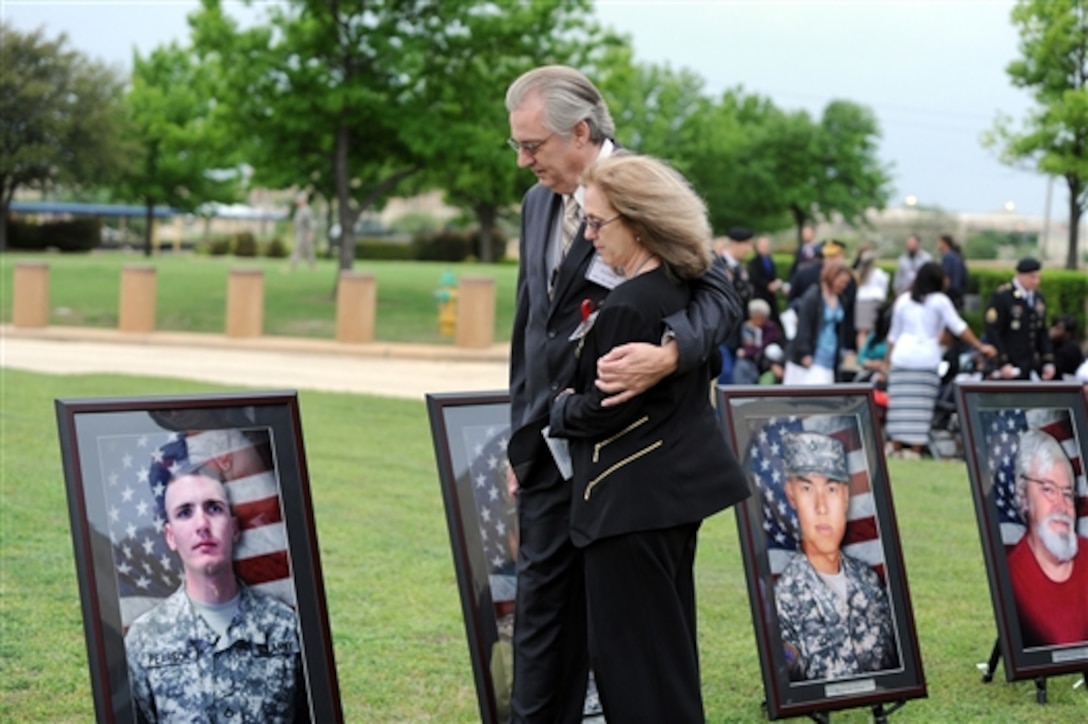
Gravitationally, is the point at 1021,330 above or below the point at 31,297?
below

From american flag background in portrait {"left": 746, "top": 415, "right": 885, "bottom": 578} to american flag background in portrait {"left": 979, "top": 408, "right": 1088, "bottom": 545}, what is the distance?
0.75m

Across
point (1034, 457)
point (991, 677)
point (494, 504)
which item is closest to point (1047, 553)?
point (1034, 457)

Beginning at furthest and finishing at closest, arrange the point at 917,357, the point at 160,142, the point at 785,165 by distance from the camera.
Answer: the point at 785,165 → the point at 160,142 → the point at 917,357

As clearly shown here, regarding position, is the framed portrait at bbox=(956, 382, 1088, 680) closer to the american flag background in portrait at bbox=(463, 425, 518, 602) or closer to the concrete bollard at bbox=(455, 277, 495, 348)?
the american flag background in portrait at bbox=(463, 425, 518, 602)

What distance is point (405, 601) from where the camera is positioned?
24.9ft

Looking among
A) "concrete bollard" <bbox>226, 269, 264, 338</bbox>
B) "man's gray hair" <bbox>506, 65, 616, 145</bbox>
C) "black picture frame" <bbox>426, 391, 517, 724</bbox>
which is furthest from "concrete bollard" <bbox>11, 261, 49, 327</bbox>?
"man's gray hair" <bbox>506, 65, 616, 145</bbox>

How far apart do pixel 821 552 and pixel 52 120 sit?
5405 centimetres

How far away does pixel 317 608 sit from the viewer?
463cm

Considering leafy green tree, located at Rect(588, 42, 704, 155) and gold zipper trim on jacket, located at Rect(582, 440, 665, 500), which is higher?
leafy green tree, located at Rect(588, 42, 704, 155)

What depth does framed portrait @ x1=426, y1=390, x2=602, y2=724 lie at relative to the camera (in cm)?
511

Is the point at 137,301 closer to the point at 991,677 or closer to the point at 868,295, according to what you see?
the point at 868,295

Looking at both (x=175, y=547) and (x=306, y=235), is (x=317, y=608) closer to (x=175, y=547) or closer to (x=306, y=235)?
(x=175, y=547)

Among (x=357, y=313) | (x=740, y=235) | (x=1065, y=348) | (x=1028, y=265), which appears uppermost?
(x=740, y=235)

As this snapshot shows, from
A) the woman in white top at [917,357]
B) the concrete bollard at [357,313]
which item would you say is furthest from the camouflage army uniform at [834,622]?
the concrete bollard at [357,313]
